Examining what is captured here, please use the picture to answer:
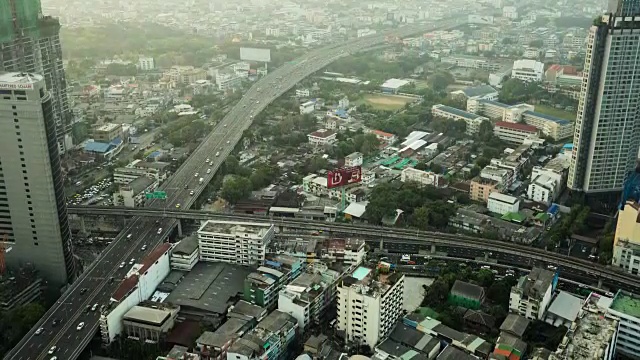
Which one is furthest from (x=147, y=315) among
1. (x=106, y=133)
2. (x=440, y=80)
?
(x=440, y=80)

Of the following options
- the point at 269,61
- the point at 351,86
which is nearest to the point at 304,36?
the point at 269,61

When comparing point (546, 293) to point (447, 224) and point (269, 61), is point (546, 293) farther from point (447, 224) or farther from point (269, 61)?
point (269, 61)

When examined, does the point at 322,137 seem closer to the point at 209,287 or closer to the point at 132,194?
the point at 132,194

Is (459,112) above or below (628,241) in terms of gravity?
above

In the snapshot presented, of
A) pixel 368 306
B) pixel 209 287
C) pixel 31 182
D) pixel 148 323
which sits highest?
pixel 31 182

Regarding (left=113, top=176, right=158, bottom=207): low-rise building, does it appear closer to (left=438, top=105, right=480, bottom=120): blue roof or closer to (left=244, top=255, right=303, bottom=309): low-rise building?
(left=244, top=255, right=303, bottom=309): low-rise building

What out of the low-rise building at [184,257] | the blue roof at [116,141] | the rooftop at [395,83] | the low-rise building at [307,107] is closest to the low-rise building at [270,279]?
the low-rise building at [184,257]

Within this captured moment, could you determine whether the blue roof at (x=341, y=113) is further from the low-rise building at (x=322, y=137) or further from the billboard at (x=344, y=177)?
the billboard at (x=344, y=177)
